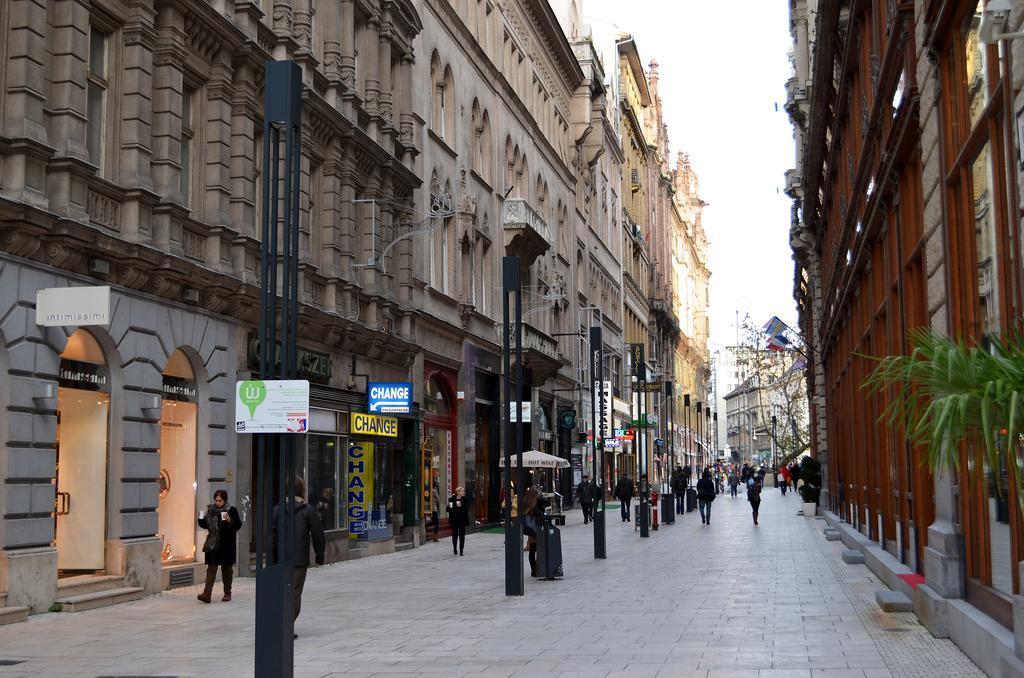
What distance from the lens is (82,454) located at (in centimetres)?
1844

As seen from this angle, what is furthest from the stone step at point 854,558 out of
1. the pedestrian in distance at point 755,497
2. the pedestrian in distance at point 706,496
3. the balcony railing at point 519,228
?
the balcony railing at point 519,228

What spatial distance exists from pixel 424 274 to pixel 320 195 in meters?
7.88

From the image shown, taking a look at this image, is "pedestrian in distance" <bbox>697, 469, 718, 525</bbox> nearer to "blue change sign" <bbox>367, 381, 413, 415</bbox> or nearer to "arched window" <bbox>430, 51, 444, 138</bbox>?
"arched window" <bbox>430, 51, 444, 138</bbox>

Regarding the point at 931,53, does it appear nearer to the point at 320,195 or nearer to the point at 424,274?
the point at 320,195

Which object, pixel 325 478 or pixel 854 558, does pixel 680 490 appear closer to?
pixel 325 478

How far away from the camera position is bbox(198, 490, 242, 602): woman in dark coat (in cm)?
1795

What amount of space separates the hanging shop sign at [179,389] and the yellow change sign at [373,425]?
24.2 ft

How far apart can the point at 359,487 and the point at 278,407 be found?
2034cm

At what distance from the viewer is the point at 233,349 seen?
22.8m

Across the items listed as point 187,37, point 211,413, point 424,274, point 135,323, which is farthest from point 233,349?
point 424,274

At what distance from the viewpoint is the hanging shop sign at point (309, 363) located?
2347cm

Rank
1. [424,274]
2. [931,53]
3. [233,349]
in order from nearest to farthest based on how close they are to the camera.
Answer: [931,53] → [233,349] → [424,274]

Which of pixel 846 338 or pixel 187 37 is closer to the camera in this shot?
pixel 187 37

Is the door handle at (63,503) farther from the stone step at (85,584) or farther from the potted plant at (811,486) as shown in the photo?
the potted plant at (811,486)
